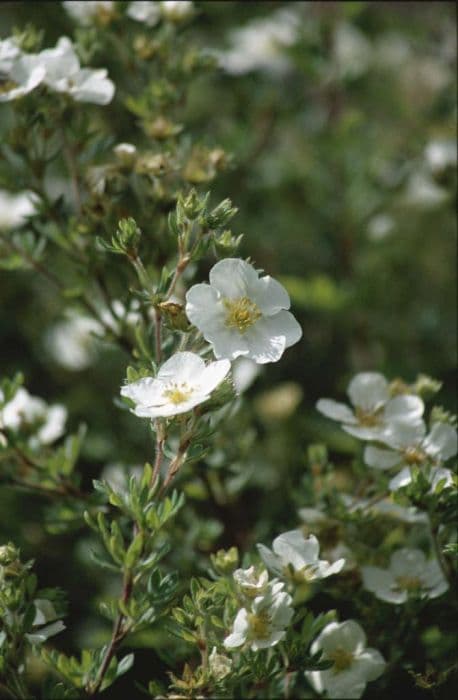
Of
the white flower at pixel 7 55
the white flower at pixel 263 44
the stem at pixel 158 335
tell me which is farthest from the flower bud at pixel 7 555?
→ the white flower at pixel 263 44

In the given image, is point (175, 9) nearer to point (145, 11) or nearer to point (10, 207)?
point (145, 11)

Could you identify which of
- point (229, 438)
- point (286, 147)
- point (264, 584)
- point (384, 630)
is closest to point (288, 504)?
point (229, 438)

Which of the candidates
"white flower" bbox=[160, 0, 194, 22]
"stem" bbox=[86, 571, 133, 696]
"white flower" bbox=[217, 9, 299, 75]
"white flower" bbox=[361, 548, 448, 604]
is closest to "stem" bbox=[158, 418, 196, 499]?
→ "stem" bbox=[86, 571, 133, 696]

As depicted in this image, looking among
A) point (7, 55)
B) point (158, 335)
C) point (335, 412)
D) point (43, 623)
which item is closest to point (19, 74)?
point (7, 55)

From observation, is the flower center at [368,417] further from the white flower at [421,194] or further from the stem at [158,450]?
the white flower at [421,194]

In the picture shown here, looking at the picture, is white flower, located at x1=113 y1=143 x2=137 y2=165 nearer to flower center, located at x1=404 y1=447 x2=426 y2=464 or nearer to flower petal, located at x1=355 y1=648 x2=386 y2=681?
flower center, located at x1=404 y1=447 x2=426 y2=464
